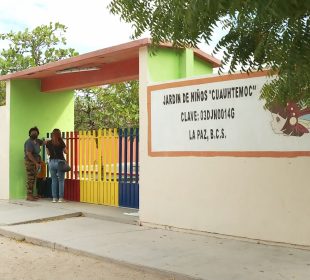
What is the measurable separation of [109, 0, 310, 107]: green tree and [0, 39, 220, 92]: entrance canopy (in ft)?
16.5

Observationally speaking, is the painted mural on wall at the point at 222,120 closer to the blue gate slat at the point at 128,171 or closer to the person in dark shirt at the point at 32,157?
the blue gate slat at the point at 128,171

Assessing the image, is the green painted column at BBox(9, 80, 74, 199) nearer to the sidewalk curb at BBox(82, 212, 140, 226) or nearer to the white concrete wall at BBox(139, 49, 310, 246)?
the sidewalk curb at BBox(82, 212, 140, 226)

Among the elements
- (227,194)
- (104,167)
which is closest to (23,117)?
(104,167)

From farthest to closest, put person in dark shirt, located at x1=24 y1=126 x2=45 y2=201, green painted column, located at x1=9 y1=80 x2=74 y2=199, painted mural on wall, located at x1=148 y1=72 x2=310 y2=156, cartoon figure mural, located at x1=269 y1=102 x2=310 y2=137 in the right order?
green painted column, located at x1=9 y1=80 x2=74 y2=199
person in dark shirt, located at x1=24 y1=126 x2=45 y2=201
painted mural on wall, located at x1=148 y1=72 x2=310 y2=156
cartoon figure mural, located at x1=269 y1=102 x2=310 y2=137

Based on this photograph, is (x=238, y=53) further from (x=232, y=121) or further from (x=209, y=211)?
(x=209, y=211)

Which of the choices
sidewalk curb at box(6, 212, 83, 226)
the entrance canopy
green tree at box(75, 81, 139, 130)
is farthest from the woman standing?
green tree at box(75, 81, 139, 130)

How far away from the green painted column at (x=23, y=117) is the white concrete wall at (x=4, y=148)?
4.5 inches

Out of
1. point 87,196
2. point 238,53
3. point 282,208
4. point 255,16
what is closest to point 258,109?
point 282,208

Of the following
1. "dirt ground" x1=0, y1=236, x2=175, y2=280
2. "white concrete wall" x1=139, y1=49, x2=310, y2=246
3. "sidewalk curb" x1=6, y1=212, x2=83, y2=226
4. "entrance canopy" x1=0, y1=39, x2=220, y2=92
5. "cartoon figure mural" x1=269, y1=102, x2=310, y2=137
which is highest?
"entrance canopy" x1=0, y1=39, x2=220, y2=92

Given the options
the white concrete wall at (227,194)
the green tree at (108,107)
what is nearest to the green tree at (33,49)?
the green tree at (108,107)

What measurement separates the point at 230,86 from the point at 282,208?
1.92 m

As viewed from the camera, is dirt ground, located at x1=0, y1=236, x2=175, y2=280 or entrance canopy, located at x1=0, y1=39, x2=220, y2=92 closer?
dirt ground, located at x1=0, y1=236, x2=175, y2=280

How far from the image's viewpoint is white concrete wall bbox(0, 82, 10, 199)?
Result: 39.6 ft

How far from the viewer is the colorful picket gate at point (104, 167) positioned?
984 cm
